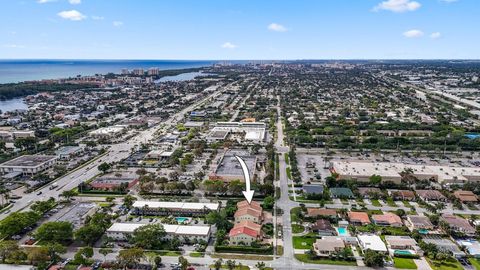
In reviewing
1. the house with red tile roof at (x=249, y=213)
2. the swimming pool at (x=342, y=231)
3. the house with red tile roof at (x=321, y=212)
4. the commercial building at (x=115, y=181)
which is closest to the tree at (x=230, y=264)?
the house with red tile roof at (x=249, y=213)

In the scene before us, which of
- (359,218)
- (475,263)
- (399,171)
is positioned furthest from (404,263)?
(399,171)

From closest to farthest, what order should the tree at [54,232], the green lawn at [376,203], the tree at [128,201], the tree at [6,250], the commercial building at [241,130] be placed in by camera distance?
1. the tree at [6,250]
2. the tree at [54,232]
3. the tree at [128,201]
4. the green lawn at [376,203]
5. the commercial building at [241,130]

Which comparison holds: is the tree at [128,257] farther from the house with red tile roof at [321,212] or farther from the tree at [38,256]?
the house with red tile roof at [321,212]

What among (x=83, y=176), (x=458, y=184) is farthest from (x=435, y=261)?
(x=83, y=176)

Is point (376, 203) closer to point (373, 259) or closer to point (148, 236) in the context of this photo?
point (373, 259)

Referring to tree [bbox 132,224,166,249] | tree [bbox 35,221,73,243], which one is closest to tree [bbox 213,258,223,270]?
tree [bbox 132,224,166,249]

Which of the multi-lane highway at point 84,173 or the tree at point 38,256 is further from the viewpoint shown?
the multi-lane highway at point 84,173

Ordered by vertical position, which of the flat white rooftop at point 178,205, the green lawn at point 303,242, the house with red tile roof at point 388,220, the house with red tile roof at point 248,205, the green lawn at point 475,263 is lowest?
the green lawn at point 475,263
